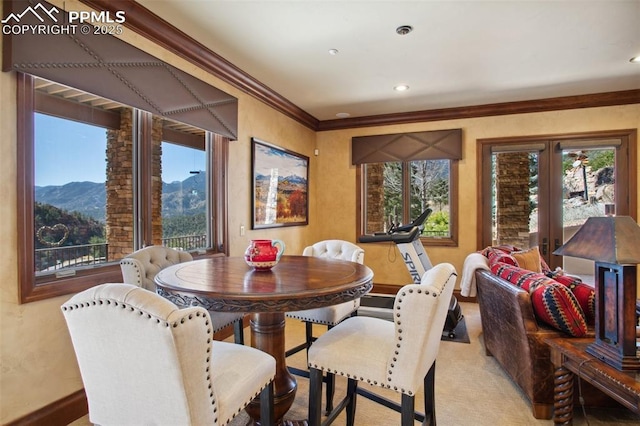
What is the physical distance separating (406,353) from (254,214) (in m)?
2.67

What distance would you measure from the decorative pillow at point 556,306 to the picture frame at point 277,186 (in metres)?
2.71

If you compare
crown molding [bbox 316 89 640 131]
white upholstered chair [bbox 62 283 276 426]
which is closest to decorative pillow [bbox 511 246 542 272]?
crown molding [bbox 316 89 640 131]

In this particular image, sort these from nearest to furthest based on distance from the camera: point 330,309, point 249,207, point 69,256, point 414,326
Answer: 1. point 414,326
2. point 69,256
3. point 330,309
4. point 249,207

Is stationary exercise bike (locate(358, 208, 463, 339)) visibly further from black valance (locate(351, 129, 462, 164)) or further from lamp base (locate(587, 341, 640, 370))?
lamp base (locate(587, 341, 640, 370))

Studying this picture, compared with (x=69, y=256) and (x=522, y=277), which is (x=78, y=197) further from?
(x=522, y=277)

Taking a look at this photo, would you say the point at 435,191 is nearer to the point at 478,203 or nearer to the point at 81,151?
the point at 478,203

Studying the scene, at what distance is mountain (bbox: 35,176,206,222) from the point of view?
81.6 inches

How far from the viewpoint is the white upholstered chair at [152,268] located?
2104 millimetres

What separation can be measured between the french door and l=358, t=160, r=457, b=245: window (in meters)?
0.44

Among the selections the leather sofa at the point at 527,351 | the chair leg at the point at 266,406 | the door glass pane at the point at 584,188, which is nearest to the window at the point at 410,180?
the door glass pane at the point at 584,188

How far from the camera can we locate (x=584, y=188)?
173 inches

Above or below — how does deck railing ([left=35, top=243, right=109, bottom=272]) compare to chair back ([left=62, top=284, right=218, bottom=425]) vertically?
above

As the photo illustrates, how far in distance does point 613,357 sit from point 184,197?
3115mm

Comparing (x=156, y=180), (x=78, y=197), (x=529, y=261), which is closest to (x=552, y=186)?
(x=529, y=261)
